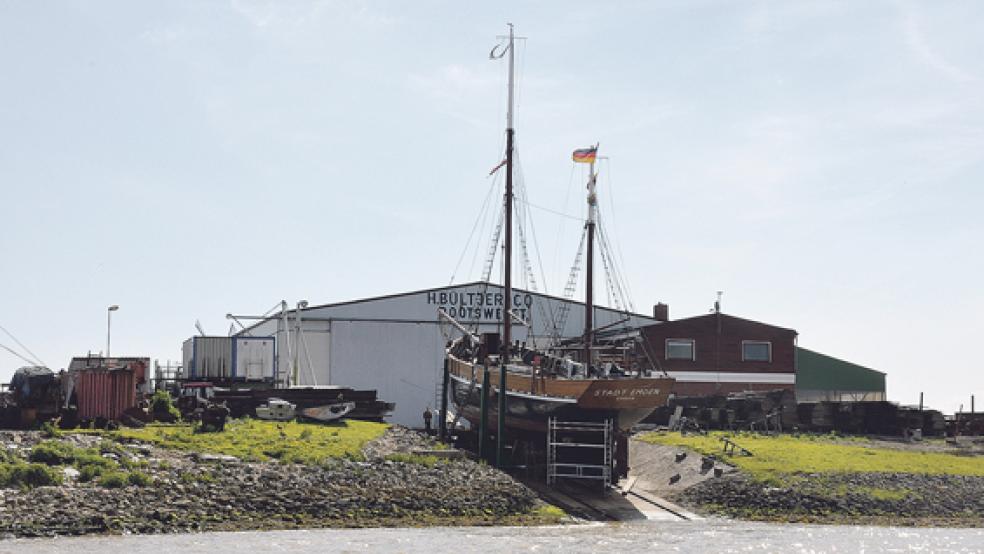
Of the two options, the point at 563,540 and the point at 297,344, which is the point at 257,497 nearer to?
the point at 563,540

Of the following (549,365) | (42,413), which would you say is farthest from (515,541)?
(42,413)

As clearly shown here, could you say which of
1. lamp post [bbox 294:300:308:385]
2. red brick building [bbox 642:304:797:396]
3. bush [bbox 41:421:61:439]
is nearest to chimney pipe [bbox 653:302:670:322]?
red brick building [bbox 642:304:797:396]

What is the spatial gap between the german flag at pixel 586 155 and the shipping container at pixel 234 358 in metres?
19.0

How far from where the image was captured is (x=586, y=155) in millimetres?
63312

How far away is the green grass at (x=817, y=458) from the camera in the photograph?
48.4 meters

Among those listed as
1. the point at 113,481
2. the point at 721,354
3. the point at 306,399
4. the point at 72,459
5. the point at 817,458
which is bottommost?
the point at 817,458

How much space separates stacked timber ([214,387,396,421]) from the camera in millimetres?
54188

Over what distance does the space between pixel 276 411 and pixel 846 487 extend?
78.1 ft

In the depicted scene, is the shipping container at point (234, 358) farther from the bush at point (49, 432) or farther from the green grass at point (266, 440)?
the bush at point (49, 432)

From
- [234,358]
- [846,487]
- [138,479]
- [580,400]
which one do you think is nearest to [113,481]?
[138,479]

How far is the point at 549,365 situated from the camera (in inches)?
1998

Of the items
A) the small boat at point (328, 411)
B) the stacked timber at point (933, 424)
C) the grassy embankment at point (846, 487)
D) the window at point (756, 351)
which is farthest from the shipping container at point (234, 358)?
the stacked timber at point (933, 424)

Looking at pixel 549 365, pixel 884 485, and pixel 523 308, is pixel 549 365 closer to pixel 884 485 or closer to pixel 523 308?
pixel 884 485

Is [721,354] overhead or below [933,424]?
overhead
